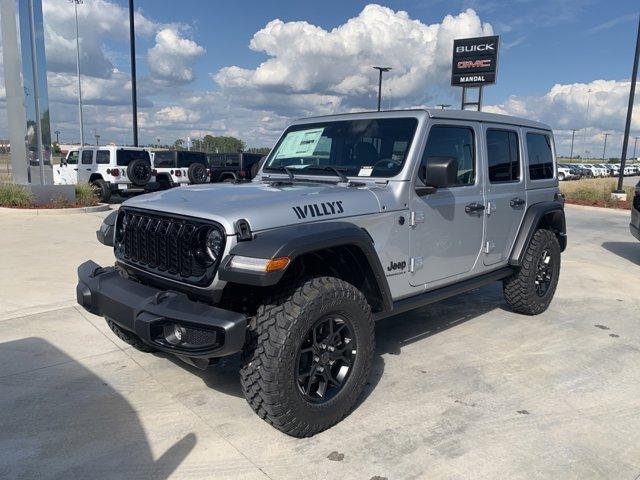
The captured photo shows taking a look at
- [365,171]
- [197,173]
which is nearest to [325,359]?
[365,171]

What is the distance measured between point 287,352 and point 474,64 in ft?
91.1

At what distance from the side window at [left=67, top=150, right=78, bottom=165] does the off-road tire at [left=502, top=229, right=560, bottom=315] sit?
1586cm

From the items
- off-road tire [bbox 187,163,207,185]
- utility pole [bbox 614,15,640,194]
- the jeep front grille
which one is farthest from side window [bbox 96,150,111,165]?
Result: utility pole [bbox 614,15,640,194]

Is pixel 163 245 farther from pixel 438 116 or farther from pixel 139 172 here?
pixel 139 172

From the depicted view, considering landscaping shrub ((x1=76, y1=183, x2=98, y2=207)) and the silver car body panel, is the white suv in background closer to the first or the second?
landscaping shrub ((x1=76, y1=183, x2=98, y2=207))

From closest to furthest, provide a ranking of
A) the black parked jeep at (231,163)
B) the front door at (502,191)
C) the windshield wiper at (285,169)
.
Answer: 1. the windshield wiper at (285,169)
2. the front door at (502,191)
3. the black parked jeep at (231,163)

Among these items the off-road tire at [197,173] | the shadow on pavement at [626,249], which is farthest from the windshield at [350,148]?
the off-road tire at [197,173]

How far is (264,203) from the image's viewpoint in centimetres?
293

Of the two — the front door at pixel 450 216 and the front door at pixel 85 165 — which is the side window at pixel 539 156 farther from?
the front door at pixel 85 165

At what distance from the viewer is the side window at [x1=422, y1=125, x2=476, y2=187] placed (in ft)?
12.5

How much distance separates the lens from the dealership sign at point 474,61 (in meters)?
26.6

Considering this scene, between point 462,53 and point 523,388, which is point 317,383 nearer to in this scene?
point 523,388

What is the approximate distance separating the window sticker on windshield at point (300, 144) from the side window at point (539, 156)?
2.26 meters

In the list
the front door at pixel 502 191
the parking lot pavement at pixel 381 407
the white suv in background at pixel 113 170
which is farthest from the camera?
the white suv in background at pixel 113 170
